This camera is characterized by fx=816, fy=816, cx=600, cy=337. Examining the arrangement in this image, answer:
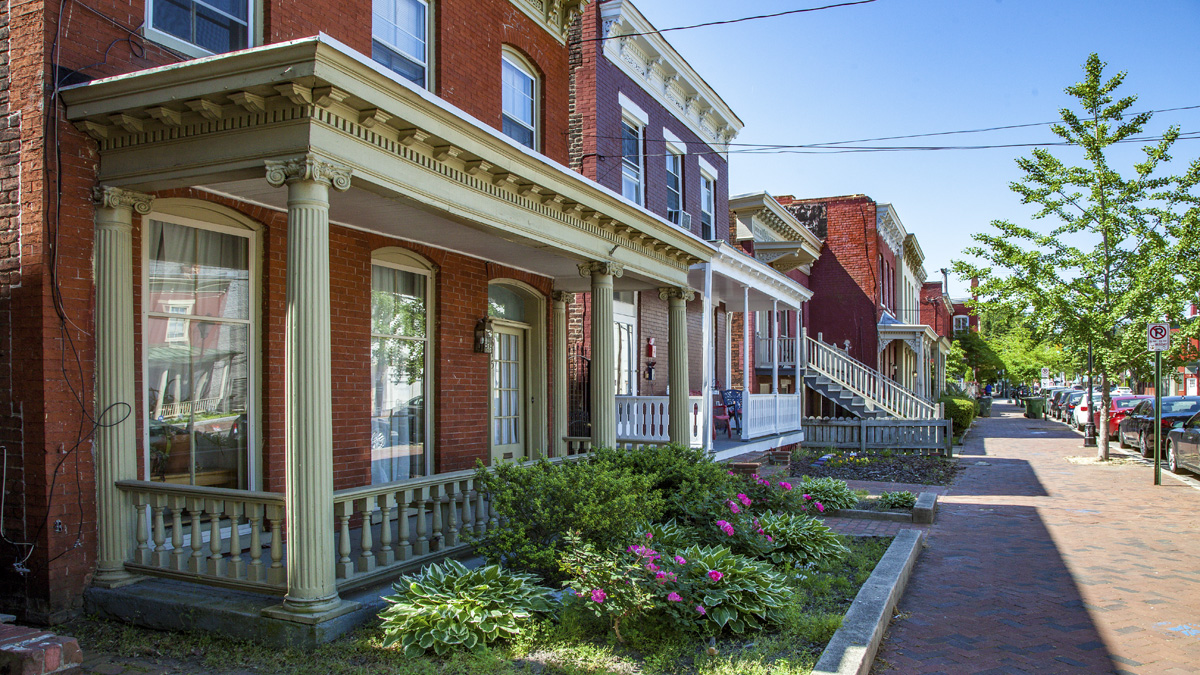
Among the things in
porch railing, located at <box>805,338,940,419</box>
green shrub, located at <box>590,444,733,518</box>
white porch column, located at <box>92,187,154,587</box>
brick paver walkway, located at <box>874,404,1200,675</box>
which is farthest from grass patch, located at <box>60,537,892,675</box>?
porch railing, located at <box>805,338,940,419</box>

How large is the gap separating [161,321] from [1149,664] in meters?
7.84

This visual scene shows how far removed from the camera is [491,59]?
10.6 metres

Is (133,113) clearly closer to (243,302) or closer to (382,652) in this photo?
(243,302)

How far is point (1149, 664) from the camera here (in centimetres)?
550

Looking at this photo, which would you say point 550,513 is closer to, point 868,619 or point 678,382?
point 868,619

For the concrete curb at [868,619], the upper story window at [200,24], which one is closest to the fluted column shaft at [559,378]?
the concrete curb at [868,619]

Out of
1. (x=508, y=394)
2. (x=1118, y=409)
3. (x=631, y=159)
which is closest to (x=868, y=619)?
(x=508, y=394)

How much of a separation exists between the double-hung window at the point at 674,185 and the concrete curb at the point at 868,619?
9017 mm

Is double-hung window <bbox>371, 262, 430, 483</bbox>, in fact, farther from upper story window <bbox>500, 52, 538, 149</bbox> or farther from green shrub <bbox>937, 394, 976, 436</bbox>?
green shrub <bbox>937, 394, 976, 436</bbox>

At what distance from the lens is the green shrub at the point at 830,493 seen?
11281 mm

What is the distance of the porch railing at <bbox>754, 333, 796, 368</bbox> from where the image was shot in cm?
2311

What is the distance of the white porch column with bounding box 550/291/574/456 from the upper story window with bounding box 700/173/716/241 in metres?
5.68

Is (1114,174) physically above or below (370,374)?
above

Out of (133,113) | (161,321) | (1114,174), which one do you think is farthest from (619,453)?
(1114,174)
